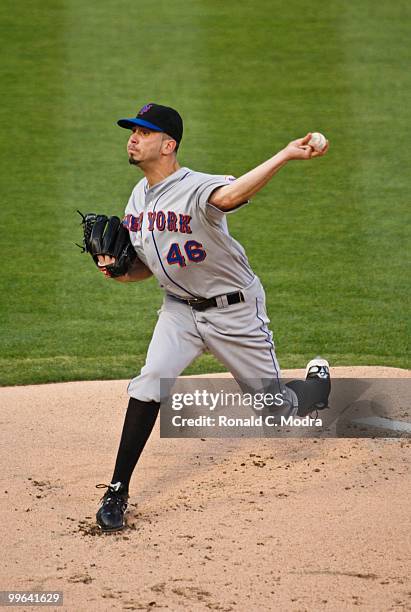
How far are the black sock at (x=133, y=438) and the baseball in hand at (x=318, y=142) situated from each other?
132 cm

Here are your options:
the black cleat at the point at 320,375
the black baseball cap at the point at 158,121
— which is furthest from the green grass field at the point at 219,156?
the black baseball cap at the point at 158,121

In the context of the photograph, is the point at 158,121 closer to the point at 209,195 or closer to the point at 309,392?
the point at 209,195

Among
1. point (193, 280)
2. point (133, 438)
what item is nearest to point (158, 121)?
point (193, 280)

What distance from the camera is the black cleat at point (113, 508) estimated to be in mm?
4699

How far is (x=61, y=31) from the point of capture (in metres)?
13.1

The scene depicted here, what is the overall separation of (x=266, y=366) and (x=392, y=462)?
82cm

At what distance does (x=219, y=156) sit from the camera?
10719 mm

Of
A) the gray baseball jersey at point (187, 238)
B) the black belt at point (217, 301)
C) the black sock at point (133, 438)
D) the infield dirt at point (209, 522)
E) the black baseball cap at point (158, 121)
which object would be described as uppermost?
the black baseball cap at point (158, 121)

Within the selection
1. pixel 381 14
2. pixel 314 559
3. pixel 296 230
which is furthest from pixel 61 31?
pixel 314 559

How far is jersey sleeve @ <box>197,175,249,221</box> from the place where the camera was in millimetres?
4719

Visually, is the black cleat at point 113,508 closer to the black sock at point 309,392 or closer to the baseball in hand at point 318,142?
the black sock at point 309,392

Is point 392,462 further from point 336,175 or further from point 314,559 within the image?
point 336,175

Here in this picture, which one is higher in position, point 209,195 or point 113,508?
point 209,195

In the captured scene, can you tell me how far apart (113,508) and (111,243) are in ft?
3.95
